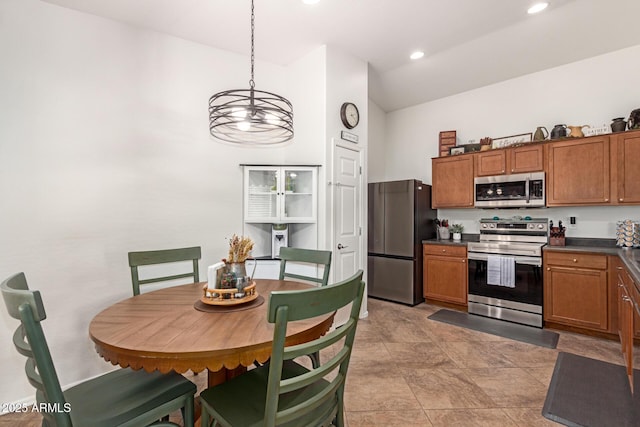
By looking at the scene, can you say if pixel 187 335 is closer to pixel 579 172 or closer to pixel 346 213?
pixel 346 213

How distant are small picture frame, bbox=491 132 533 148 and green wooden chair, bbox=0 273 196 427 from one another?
432cm

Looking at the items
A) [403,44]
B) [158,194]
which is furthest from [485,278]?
[158,194]

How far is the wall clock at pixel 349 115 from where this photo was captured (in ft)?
11.3

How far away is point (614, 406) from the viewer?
6.64ft

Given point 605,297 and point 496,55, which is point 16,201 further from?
point 605,297

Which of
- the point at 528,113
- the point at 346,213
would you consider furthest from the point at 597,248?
the point at 346,213

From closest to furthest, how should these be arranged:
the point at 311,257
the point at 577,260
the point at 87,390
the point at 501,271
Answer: the point at 87,390 < the point at 311,257 < the point at 577,260 < the point at 501,271

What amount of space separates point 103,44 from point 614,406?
4.73 m

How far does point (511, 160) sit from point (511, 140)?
36 cm

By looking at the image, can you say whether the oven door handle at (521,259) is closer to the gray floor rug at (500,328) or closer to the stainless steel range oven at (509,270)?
the stainless steel range oven at (509,270)

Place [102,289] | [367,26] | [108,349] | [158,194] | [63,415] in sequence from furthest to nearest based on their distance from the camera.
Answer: [367,26]
[158,194]
[102,289]
[108,349]
[63,415]

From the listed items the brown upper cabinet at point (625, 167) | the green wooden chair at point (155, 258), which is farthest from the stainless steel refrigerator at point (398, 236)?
the green wooden chair at point (155, 258)

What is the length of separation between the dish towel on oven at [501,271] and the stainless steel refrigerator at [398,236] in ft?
3.01

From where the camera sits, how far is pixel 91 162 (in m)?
2.42
